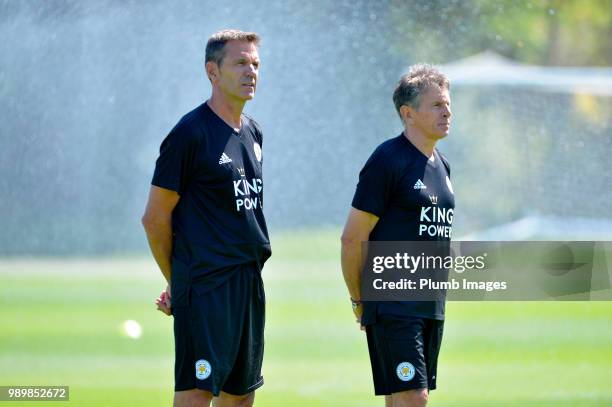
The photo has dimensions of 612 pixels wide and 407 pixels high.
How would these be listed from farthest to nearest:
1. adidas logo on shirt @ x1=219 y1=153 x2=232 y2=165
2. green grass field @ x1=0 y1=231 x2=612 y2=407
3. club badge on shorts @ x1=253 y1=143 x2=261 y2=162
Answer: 1. green grass field @ x1=0 y1=231 x2=612 y2=407
2. club badge on shorts @ x1=253 y1=143 x2=261 y2=162
3. adidas logo on shirt @ x1=219 y1=153 x2=232 y2=165

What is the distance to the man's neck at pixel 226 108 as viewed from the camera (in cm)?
412

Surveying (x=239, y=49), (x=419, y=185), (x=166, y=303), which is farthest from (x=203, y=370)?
(x=239, y=49)

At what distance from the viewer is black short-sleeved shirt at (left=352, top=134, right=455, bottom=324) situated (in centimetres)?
411

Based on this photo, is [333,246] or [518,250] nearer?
[518,250]

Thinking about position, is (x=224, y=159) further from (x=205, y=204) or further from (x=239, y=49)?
(x=239, y=49)

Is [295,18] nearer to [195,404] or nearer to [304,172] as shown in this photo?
[304,172]

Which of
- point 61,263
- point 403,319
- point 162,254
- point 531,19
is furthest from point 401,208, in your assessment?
point 531,19

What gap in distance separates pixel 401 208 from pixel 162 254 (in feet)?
3.10

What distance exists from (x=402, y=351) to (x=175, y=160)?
113cm

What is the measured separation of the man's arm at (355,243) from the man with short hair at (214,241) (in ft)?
1.04

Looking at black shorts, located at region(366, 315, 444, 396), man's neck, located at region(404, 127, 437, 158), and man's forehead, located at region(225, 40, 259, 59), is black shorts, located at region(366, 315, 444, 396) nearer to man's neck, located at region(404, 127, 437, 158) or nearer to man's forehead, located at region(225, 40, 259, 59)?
man's neck, located at region(404, 127, 437, 158)

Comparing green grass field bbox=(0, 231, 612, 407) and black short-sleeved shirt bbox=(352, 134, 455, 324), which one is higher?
black short-sleeved shirt bbox=(352, 134, 455, 324)

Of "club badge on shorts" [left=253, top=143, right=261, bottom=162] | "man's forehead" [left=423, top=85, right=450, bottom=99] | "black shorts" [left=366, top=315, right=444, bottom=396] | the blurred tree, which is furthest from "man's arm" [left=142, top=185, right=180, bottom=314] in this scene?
the blurred tree

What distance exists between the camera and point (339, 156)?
52.8 feet
